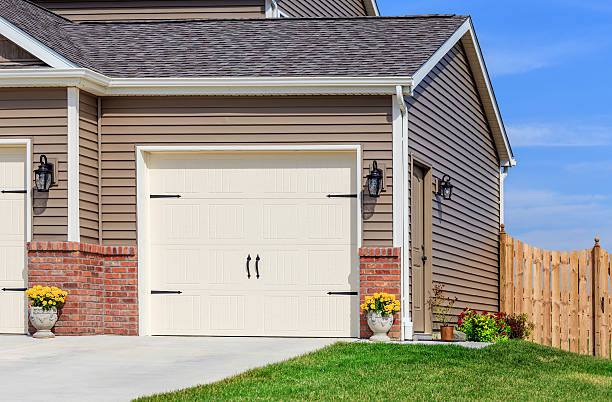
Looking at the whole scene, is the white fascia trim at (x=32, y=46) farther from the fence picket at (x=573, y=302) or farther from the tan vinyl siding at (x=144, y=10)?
the fence picket at (x=573, y=302)

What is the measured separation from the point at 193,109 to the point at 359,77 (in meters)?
2.24

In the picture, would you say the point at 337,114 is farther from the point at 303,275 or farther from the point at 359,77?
the point at 303,275

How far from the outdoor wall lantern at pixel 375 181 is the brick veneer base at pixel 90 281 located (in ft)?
10.5

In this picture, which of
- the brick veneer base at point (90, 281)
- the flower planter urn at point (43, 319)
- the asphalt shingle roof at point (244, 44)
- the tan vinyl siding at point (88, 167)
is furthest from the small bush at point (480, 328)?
the flower planter urn at point (43, 319)

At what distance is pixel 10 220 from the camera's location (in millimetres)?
12844

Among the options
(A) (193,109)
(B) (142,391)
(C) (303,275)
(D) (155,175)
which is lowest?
(B) (142,391)

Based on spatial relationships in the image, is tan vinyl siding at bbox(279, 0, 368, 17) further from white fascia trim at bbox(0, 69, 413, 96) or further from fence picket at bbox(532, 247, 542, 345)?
fence picket at bbox(532, 247, 542, 345)

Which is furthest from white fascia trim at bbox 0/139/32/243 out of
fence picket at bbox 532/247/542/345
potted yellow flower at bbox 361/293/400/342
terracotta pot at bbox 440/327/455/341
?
fence picket at bbox 532/247/542/345

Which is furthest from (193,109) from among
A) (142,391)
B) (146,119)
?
(142,391)

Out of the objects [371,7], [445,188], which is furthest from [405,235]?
[371,7]

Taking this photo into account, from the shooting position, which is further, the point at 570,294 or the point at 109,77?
the point at 570,294

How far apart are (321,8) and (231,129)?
787 cm

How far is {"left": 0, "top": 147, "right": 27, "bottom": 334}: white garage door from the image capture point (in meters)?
12.8

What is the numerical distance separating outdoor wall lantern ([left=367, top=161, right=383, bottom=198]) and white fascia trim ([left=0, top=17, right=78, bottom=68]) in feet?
13.1
